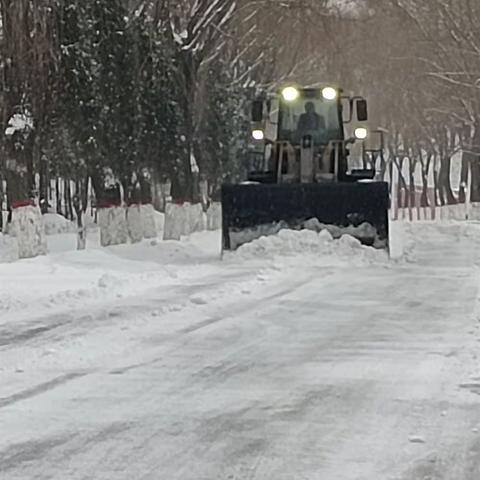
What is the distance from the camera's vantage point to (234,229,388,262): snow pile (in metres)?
18.7

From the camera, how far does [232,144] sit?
40.4 m

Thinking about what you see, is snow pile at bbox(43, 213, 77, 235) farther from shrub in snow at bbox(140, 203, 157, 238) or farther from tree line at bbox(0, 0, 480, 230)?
shrub in snow at bbox(140, 203, 157, 238)

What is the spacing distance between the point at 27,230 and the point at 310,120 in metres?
6.29

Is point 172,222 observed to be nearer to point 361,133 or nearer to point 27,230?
point 361,133

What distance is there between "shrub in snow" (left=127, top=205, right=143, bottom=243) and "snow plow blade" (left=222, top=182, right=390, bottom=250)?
5.30 m

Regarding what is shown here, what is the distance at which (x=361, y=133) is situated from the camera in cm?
2158

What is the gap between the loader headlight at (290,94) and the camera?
21.9m

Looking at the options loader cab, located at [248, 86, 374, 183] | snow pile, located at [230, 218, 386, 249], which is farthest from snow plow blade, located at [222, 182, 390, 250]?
loader cab, located at [248, 86, 374, 183]

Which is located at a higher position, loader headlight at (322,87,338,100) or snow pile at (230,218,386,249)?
loader headlight at (322,87,338,100)

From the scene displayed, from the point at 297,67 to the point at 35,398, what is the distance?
35289 millimetres

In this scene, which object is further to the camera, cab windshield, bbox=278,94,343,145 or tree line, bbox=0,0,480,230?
cab windshield, bbox=278,94,343,145

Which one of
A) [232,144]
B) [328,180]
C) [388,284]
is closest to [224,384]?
[388,284]

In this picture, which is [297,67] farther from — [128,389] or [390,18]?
[128,389]

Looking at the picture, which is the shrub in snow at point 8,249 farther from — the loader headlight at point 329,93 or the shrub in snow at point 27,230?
the loader headlight at point 329,93
